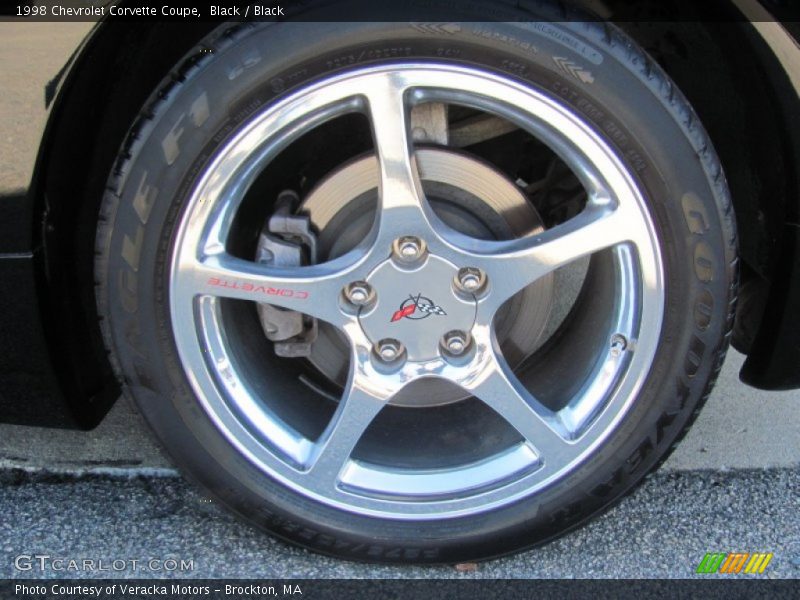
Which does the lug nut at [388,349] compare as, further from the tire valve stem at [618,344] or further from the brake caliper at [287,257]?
→ the tire valve stem at [618,344]

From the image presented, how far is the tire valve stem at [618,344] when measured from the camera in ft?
6.10

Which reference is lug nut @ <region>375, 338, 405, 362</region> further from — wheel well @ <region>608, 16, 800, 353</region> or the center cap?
wheel well @ <region>608, 16, 800, 353</region>

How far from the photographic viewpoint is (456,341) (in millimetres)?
1881

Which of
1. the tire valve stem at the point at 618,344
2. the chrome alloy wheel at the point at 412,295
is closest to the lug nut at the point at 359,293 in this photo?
the chrome alloy wheel at the point at 412,295

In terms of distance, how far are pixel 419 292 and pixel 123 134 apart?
2.42 ft

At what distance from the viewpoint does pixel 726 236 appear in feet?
5.73

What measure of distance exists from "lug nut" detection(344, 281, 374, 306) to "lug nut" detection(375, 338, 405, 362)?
10cm

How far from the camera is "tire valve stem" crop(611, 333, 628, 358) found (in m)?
1.86

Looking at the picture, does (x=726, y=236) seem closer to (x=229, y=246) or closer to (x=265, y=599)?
(x=229, y=246)

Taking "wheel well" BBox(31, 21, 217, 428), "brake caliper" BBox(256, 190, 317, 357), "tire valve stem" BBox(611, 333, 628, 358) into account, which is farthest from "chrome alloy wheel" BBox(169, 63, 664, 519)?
"wheel well" BBox(31, 21, 217, 428)

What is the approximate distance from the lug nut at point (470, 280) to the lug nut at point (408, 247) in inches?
3.8

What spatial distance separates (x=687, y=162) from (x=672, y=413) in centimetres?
52

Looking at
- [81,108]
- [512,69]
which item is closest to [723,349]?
[512,69]
